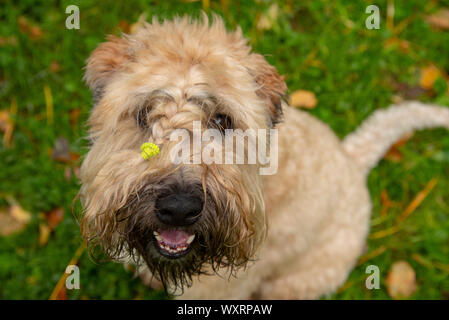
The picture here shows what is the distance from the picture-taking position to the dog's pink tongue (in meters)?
2.28

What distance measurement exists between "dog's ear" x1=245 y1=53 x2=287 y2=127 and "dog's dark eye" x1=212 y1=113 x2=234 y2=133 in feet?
0.97

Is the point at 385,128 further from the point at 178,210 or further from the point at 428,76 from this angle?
the point at 178,210

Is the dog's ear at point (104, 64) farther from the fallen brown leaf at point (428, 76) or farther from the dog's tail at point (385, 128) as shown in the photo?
the fallen brown leaf at point (428, 76)

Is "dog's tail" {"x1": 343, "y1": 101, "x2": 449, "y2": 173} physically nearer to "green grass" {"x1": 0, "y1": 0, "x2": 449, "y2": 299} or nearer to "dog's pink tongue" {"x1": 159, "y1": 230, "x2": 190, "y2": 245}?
"green grass" {"x1": 0, "y1": 0, "x2": 449, "y2": 299}

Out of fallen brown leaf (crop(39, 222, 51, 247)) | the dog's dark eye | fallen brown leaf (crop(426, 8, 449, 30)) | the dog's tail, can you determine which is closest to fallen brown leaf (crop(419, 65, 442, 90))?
fallen brown leaf (crop(426, 8, 449, 30))

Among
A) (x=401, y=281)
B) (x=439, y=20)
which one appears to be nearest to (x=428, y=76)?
(x=439, y=20)

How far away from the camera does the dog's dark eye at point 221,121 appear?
89.6 inches

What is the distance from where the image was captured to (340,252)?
3.39 m

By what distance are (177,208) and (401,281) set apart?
298 centimetres

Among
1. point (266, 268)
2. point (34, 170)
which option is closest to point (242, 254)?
point (266, 268)

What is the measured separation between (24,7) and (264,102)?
138 inches

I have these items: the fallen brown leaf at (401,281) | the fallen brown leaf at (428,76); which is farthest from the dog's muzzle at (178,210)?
the fallen brown leaf at (428,76)

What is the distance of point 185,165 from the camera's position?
2094 mm
